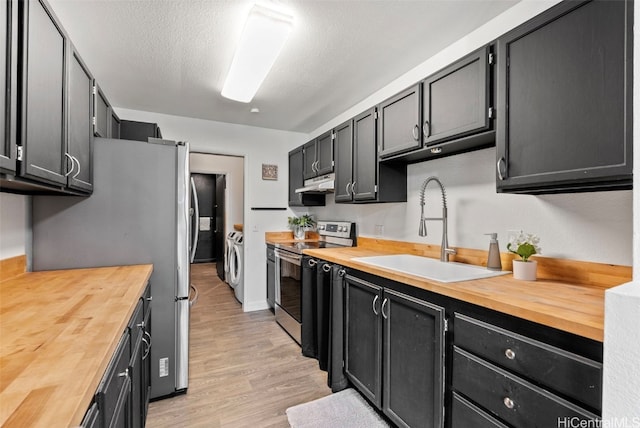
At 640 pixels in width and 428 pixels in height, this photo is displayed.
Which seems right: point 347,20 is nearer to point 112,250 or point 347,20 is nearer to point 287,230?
point 112,250

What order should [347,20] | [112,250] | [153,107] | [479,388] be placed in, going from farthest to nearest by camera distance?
[153,107] → [112,250] → [347,20] → [479,388]

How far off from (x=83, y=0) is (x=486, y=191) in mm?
2525

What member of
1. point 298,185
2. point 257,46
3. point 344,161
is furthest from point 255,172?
point 257,46

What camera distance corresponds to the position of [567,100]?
1173mm

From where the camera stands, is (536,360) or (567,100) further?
(567,100)

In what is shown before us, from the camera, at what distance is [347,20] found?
1.72 m

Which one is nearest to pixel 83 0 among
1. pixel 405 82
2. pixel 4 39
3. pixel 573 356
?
pixel 4 39

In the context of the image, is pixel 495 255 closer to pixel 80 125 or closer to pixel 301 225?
pixel 80 125

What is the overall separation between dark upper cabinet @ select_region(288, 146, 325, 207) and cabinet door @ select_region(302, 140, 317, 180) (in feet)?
0.27

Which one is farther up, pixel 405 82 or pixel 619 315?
pixel 405 82

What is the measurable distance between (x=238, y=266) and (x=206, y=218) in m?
3.66

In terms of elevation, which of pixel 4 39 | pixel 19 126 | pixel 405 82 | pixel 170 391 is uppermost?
pixel 405 82

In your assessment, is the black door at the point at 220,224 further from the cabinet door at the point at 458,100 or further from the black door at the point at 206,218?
the cabinet door at the point at 458,100

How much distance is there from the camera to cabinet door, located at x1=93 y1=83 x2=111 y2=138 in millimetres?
1895
